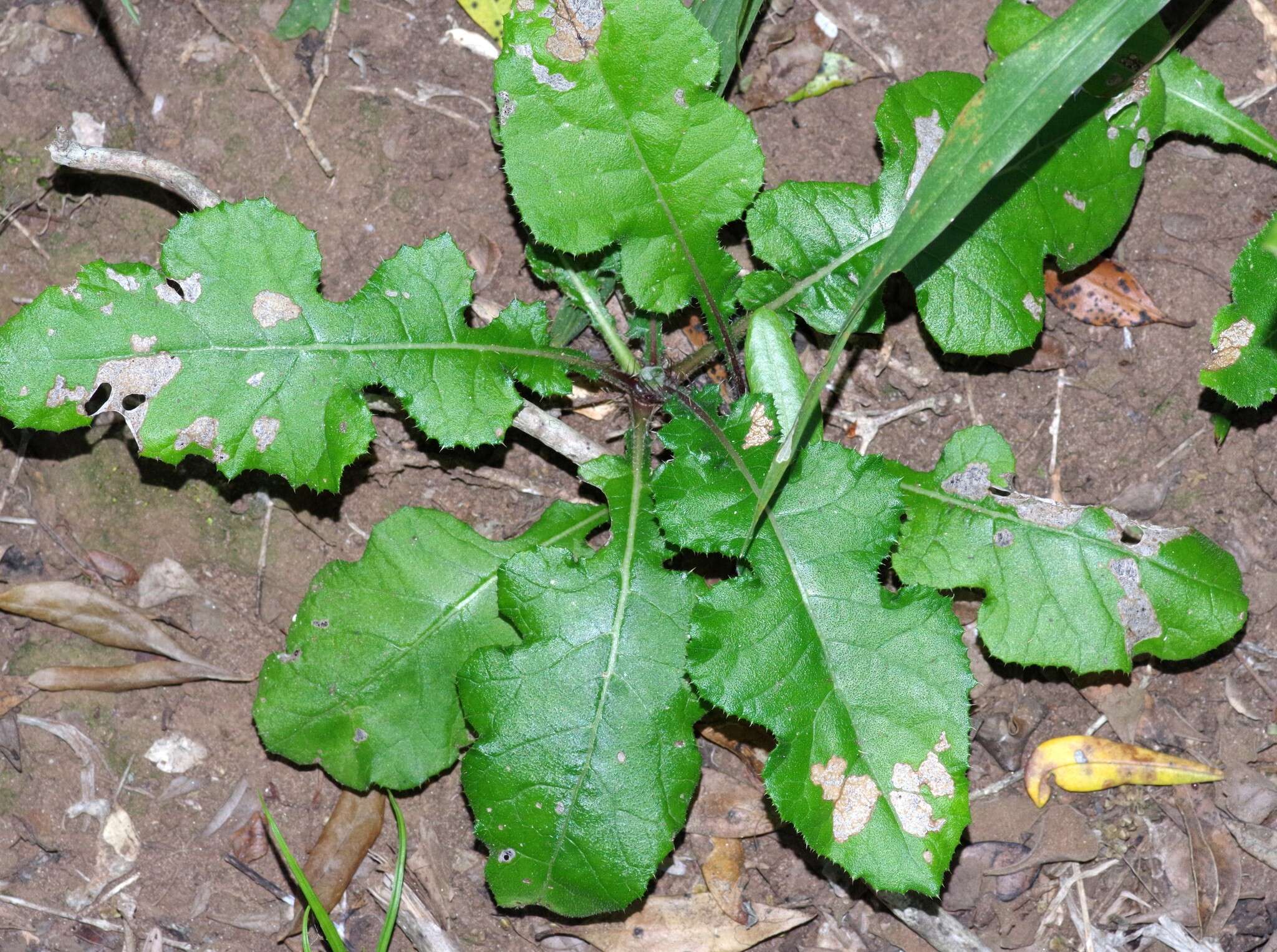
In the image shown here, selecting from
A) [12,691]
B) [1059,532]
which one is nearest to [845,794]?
[1059,532]

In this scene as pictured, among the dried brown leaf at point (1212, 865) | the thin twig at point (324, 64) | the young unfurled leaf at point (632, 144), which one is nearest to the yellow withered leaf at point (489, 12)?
the thin twig at point (324, 64)

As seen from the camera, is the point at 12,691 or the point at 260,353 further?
the point at 12,691

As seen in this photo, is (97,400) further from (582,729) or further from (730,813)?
(730,813)

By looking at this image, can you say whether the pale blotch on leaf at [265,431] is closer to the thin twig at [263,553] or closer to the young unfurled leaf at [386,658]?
the young unfurled leaf at [386,658]

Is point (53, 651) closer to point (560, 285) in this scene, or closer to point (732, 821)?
point (560, 285)

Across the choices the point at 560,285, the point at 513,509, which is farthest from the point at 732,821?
the point at 560,285

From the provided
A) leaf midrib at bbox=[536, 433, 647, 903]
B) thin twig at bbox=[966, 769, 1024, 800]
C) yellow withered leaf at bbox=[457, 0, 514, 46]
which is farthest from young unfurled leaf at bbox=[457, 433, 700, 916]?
yellow withered leaf at bbox=[457, 0, 514, 46]
